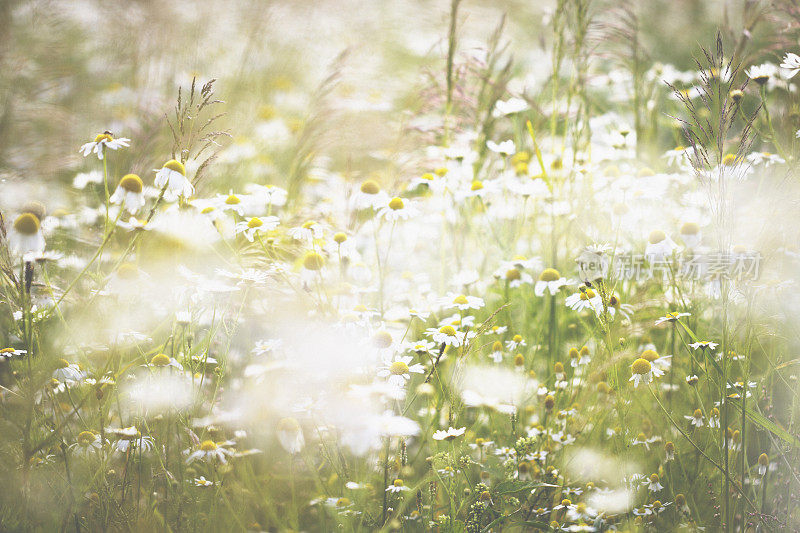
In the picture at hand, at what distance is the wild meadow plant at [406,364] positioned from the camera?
103 cm

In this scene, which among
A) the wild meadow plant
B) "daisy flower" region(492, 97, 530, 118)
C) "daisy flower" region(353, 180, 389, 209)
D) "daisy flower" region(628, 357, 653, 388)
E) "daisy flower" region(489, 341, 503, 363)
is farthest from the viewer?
"daisy flower" region(492, 97, 530, 118)

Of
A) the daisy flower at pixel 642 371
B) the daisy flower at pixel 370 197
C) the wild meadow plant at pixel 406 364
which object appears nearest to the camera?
the wild meadow plant at pixel 406 364

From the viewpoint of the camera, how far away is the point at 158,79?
3.34 meters

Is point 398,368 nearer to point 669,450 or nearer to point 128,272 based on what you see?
point 669,450

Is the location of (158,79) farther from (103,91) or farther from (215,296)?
(215,296)

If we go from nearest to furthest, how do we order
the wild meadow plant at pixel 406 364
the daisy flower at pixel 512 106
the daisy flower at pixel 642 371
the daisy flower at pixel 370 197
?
the wild meadow plant at pixel 406 364, the daisy flower at pixel 642 371, the daisy flower at pixel 370 197, the daisy flower at pixel 512 106

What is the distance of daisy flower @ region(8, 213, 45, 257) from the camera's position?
107 cm

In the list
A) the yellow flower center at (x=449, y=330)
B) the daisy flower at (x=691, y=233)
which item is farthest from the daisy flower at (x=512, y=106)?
the yellow flower center at (x=449, y=330)

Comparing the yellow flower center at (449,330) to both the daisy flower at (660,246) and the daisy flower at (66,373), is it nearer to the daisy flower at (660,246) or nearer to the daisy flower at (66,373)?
the daisy flower at (660,246)

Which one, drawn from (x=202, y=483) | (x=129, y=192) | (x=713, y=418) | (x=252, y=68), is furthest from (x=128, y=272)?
(x=252, y=68)

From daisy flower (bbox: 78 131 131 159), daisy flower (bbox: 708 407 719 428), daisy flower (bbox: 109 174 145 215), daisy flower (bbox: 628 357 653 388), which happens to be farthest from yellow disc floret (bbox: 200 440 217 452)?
daisy flower (bbox: 708 407 719 428)

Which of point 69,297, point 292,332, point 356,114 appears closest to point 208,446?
point 292,332

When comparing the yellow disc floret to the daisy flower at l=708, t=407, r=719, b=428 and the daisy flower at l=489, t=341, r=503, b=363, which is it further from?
the daisy flower at l=708, t=407, r=719, b=428

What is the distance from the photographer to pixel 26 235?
1.07m
